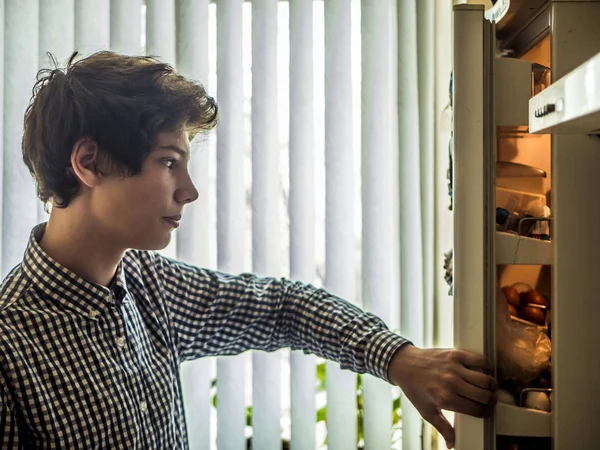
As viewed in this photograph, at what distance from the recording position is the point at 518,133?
2.93 ft

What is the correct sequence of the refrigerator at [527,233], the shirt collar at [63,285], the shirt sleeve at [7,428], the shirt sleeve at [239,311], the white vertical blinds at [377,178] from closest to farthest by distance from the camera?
the refrigerator at [527,233]
the shirt sleeve at [7,428]
the shirt collar at [63,285]
the shirt sleeve at [239,311]
the white vertical blinds at [377,178]

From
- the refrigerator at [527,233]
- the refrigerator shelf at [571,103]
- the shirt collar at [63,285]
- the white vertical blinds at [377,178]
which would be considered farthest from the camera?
the white vertical blinds at [377,178]

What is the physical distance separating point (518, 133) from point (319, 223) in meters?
0.93

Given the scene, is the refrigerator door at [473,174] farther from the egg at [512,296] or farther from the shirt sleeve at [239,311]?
the shirt sleeve at [239,311]

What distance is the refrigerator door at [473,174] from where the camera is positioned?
2.51ft

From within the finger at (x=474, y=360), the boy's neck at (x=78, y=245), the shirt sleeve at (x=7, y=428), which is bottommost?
the shirt sleeve at (x=7, y=428)

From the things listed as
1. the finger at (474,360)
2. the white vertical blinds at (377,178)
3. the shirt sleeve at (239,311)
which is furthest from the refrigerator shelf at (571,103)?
the white vertical blinds at (377,178)

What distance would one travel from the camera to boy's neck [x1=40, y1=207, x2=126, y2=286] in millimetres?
1062

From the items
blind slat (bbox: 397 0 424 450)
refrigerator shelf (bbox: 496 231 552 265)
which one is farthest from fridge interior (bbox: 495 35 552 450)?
blind slat (bbox: 397 0 424 450)

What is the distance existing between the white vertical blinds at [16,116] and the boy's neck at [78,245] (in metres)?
0.74

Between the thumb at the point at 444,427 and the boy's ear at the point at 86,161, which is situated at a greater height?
the boy's ear at the point at 86,161

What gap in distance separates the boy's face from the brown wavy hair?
0.06 feet

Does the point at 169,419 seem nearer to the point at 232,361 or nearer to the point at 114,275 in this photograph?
the point at 114,275

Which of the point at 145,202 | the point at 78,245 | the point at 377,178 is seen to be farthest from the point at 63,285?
the point at 377,178
